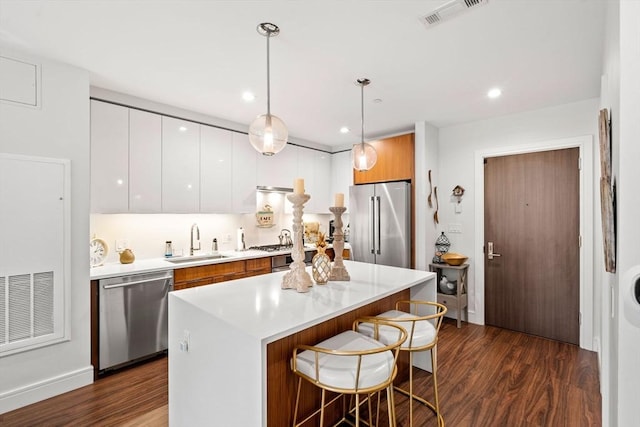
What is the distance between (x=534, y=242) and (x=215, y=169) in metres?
3.77

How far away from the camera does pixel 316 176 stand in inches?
197

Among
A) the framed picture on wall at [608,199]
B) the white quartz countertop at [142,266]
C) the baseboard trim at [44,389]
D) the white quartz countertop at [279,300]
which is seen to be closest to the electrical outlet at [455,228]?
the white quartz countertop at [279,300]

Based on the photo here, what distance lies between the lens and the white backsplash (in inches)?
124

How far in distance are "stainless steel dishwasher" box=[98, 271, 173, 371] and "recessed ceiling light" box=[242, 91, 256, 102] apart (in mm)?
1872

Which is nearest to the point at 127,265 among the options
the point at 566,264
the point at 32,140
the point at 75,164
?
the point at 75,164

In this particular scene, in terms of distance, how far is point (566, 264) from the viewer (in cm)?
329

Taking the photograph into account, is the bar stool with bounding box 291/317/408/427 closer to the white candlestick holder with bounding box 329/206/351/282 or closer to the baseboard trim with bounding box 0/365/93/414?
the white candlestick holder with bounding box 329/206/351/282

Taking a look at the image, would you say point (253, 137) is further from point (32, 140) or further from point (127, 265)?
point (127, 265)

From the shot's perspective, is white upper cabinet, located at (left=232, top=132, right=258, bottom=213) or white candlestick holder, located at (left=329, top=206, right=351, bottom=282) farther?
white upper cabinet, located at (left=232, top=132, right=258, bottom=213)

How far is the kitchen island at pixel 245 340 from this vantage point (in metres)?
1.32

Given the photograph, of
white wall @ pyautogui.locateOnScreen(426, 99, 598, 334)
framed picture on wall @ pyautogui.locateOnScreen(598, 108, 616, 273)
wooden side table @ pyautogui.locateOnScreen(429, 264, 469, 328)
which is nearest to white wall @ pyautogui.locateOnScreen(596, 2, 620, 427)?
framed picture on wall @ pyautogui.locateOnScreen(598, 108, 616, 273)

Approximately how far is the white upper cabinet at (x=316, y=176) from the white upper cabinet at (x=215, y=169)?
1.27m

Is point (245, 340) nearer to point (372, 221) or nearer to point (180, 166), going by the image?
point (180, 166)

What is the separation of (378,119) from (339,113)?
21.4 inches
